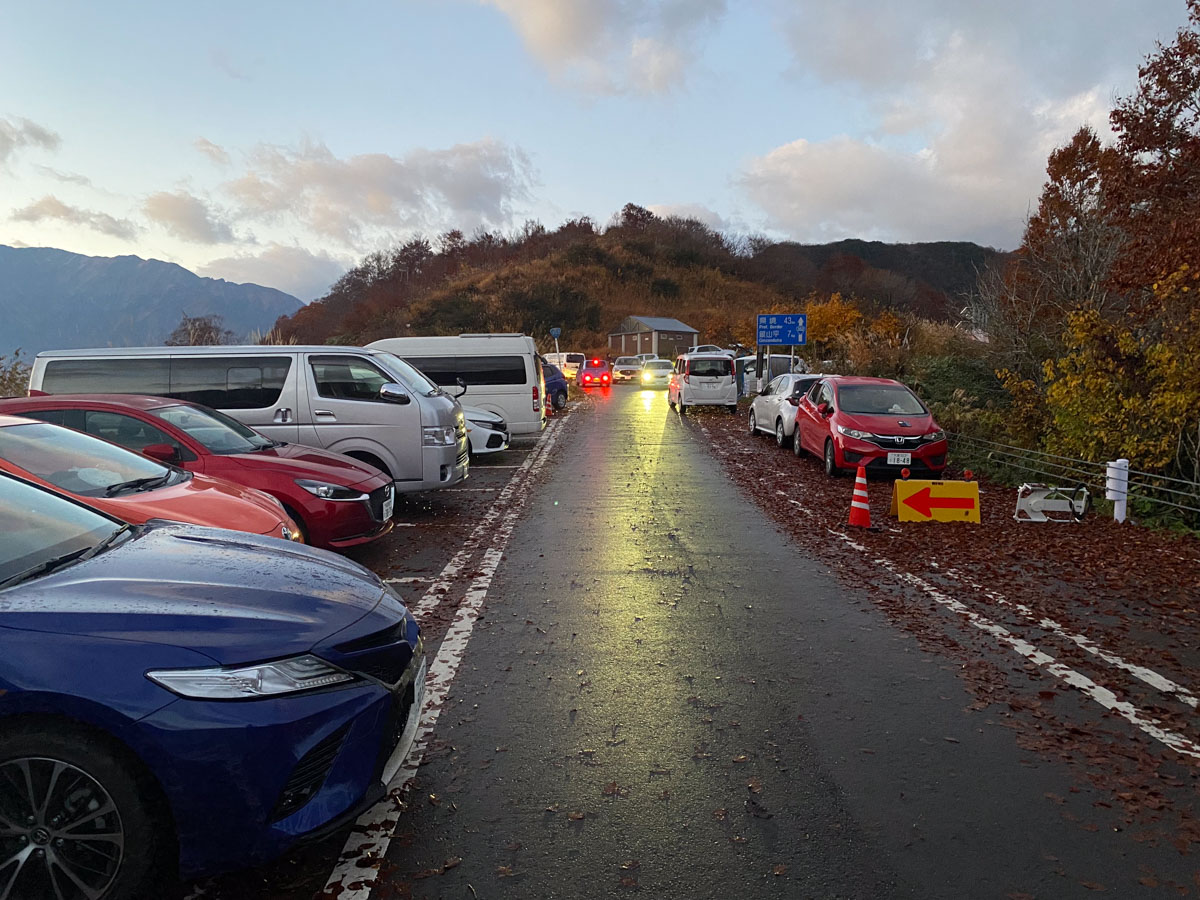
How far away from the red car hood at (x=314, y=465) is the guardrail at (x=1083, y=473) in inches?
335

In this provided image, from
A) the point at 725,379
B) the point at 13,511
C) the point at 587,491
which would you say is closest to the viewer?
the point at 13,511

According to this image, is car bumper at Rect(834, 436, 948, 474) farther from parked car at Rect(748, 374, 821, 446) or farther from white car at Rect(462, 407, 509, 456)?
white car at Rect(462, 407, 509, 456)

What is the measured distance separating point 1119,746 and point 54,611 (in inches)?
186

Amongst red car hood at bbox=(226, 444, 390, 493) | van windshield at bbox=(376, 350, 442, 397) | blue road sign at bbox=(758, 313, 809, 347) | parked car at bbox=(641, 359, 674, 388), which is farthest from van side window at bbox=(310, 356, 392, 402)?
parked car at bbox=(641, 359, 674, 388)

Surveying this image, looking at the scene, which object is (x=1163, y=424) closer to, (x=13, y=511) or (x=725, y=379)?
(x=13, y=511)

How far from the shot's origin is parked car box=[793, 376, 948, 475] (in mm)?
12758

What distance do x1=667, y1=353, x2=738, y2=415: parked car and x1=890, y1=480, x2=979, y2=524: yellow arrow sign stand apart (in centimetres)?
1717

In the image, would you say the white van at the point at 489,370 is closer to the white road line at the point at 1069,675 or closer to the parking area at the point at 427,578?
the parking area at the point at 427,578

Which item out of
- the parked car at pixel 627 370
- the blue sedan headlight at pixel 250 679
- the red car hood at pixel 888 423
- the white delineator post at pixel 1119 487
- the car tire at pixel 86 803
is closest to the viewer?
the car tire at pixel 86 803

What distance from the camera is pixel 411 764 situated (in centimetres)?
383

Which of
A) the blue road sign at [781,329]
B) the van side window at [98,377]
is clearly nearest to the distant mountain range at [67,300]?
the blue road sign at [781,329]

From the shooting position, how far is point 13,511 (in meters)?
3.47

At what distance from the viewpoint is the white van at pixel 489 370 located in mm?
17109

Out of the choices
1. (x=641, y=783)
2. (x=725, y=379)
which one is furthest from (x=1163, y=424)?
(x=725, y=379)
